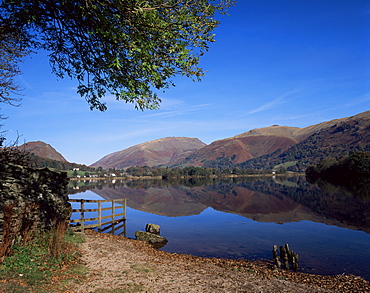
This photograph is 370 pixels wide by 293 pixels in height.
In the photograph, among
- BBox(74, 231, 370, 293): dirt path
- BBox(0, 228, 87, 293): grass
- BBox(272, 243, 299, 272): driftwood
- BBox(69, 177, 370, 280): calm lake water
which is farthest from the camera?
BBox(69, 177, 370, 280): calm lake water

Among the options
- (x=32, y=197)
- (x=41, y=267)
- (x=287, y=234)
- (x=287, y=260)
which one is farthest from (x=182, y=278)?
(x=287, y=234)

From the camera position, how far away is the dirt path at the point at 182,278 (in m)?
9.94

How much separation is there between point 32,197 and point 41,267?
15.3 ft

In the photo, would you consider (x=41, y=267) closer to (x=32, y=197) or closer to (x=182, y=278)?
(x=32, y=197)

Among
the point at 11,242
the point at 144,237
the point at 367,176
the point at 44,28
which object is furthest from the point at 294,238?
the point at 367,176

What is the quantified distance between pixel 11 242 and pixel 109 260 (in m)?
4.52

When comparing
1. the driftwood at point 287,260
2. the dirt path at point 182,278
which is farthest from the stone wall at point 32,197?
the driftwood at point 287,260

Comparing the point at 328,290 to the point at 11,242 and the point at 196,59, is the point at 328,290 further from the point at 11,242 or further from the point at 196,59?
the point at 11,242

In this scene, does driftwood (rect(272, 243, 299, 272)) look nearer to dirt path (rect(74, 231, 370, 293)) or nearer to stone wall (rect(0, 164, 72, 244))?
dirt path (rect(74, 231, 370, 293))

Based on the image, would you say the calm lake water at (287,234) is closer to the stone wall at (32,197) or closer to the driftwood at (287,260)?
the driftwood at (287,260)

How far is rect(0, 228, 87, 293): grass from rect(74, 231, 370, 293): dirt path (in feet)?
2.14

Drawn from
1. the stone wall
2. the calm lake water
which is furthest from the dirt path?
the calm lake water

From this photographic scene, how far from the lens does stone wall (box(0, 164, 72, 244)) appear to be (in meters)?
11.9

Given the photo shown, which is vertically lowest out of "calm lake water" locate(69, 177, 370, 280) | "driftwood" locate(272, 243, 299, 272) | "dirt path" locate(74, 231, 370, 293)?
"calm lake water" locate(69, 177, 370, 280)
